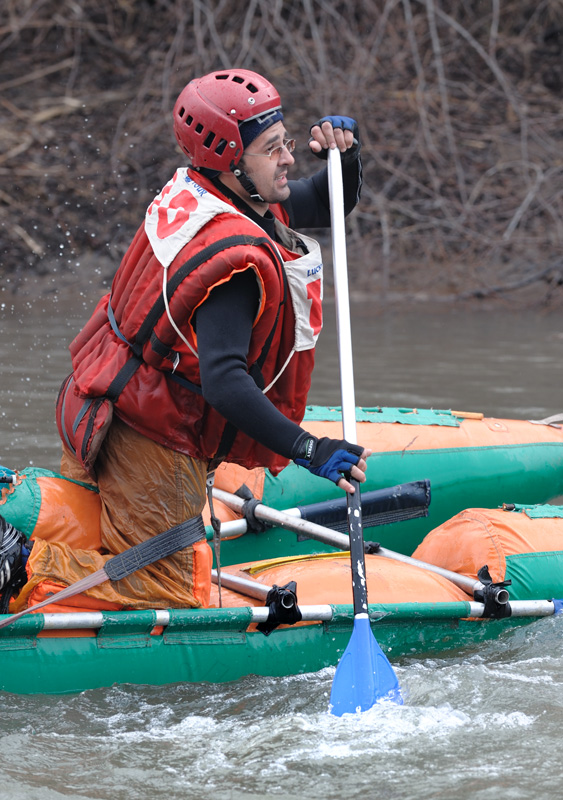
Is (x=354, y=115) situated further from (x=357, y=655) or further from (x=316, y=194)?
(x=357, y=655)

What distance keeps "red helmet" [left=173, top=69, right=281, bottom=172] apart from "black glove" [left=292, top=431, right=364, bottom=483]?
75 centimetres

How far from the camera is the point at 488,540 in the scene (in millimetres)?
3654

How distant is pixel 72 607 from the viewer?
3.05m

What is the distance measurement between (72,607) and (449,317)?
5.98 meters

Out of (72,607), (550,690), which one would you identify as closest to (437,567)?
(550,690)

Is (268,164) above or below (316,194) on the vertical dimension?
below

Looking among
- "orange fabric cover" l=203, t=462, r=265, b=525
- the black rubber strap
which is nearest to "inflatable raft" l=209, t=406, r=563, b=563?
"orange fabric cover" l=203, t=462, r=265, b=525

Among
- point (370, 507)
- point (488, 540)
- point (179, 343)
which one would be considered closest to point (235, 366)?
point (179, 343)

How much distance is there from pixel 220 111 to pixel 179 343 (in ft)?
1.96

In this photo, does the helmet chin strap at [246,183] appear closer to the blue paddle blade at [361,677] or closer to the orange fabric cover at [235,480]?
the blue paddle blade at [361,677]

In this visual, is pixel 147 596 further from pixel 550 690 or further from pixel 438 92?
pixel 438 92

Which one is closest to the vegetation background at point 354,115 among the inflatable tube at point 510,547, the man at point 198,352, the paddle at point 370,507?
the paddle at point 370,507

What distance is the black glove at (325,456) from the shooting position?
2.71 m

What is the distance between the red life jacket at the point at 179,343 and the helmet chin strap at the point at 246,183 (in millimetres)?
76
